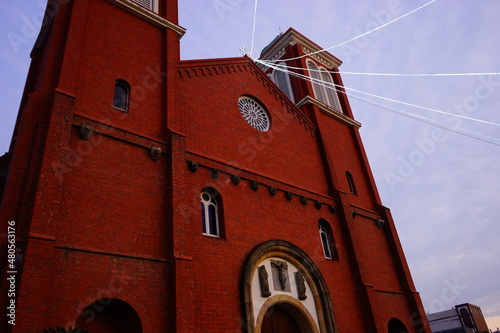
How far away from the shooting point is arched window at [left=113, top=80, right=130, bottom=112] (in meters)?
11.4

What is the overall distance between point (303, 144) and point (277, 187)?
12.1 ft

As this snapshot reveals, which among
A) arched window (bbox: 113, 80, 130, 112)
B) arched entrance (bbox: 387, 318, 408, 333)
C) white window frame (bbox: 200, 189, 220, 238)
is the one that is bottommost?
arched entrance (bbox: 387, 318, 408, 333)

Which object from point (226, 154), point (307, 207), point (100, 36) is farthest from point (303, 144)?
point (100, 36)

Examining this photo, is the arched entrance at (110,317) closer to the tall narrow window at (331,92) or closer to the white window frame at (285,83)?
the white window frame at (285,83)

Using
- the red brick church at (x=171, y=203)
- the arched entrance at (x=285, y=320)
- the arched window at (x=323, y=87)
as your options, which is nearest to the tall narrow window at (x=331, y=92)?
the arched window at (x=323, y=87)

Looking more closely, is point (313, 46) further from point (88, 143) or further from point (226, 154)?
point (88, 143)

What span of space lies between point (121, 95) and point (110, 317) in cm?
629

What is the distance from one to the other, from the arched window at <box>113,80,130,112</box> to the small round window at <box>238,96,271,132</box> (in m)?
4.81

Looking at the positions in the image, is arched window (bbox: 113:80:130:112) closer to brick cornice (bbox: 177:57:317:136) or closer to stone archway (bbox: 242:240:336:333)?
brick cornice (bbox: 177:57:317:136)

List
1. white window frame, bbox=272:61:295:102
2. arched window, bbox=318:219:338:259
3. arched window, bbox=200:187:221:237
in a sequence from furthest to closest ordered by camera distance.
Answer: white window frame, bbox=272:61:295:102, arched window, bbox=318:219:338:259, arched window, bbox=200:187:221:237

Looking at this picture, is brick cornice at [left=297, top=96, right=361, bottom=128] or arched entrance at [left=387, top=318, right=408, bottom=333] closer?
arched entrance at [left=387, top=318, right=408, bottom=333]

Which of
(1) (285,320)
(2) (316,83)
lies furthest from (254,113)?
(1) (285,320)

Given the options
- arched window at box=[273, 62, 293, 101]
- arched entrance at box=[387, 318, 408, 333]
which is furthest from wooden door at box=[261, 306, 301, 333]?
arched window at box=[273, 62, 293, 101]

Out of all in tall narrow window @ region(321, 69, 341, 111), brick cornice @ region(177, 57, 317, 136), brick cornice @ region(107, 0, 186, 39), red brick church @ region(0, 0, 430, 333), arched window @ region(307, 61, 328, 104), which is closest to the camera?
red brick church @ region(0, 0, 430, 333)
